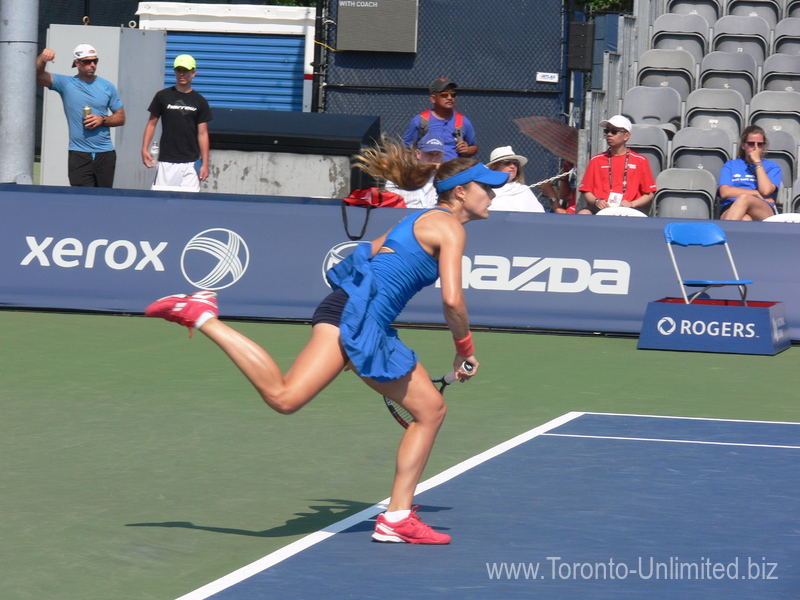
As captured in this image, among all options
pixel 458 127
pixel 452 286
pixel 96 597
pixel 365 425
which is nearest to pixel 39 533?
pixel 96 597

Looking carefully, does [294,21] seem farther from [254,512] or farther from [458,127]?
[254,512]

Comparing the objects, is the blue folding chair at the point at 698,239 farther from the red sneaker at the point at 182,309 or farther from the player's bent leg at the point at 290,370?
the red sneaker at the point at 182,309

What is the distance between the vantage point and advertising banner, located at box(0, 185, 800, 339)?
11.9 m

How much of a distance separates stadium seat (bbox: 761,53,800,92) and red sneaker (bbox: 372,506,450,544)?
44.1ft

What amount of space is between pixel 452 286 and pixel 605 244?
6773 millimetres

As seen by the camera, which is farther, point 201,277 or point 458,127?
point 458,127

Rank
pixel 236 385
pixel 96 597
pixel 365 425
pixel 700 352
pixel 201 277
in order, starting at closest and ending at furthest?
pixel 96 597 → pixel 365 425 → pixel 236 385 → pixel 700 352 → pixel 201 277

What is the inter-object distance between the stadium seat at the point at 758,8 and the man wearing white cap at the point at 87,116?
9.94m

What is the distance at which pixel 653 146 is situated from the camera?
1576cm

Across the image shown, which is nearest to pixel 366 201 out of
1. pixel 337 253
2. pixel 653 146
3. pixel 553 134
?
pixel 337 253

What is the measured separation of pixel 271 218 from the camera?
1225 centimetres

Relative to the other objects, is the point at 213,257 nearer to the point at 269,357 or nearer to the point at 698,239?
the point at 698,239

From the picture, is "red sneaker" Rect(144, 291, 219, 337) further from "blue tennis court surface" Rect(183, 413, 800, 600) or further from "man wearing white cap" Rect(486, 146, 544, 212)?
"man wearing white cap" Rect(486, 146, 544, 212)

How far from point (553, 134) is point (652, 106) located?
1377mm
